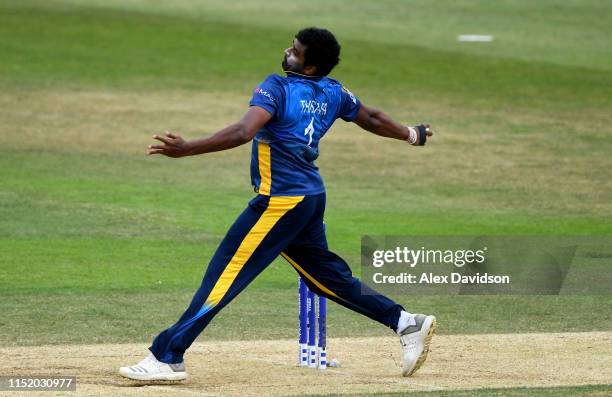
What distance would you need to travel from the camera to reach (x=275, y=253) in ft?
30.3

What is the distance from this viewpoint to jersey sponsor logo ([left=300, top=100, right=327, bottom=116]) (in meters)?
9.18

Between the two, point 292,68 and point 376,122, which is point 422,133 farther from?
point 292,68

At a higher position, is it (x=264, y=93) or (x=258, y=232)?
(x=264, y=93)

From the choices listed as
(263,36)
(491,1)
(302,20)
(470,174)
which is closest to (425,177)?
(470,174)

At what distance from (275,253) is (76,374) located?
161 cm

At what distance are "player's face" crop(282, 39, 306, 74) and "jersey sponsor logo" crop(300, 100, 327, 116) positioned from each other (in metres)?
0.24

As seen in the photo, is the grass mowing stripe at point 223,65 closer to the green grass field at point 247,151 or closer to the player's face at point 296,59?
the green grass field at point 247,151

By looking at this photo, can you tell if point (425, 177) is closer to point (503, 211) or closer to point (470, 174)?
point (470, 174)

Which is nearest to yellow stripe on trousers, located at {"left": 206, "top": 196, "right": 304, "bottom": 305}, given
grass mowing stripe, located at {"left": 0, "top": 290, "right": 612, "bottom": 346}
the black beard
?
the black beard

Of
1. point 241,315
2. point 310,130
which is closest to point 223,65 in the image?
point 241,315

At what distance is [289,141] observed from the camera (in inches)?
360

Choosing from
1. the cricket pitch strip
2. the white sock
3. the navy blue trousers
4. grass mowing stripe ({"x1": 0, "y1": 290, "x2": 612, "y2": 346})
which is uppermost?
the navy blue trousers

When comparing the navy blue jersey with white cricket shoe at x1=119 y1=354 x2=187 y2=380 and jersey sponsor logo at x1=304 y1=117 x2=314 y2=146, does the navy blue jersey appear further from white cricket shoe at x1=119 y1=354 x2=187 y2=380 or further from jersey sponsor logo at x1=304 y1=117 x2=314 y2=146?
white cricket shoe at x1=119 y1=354 x2=187 y2=380
